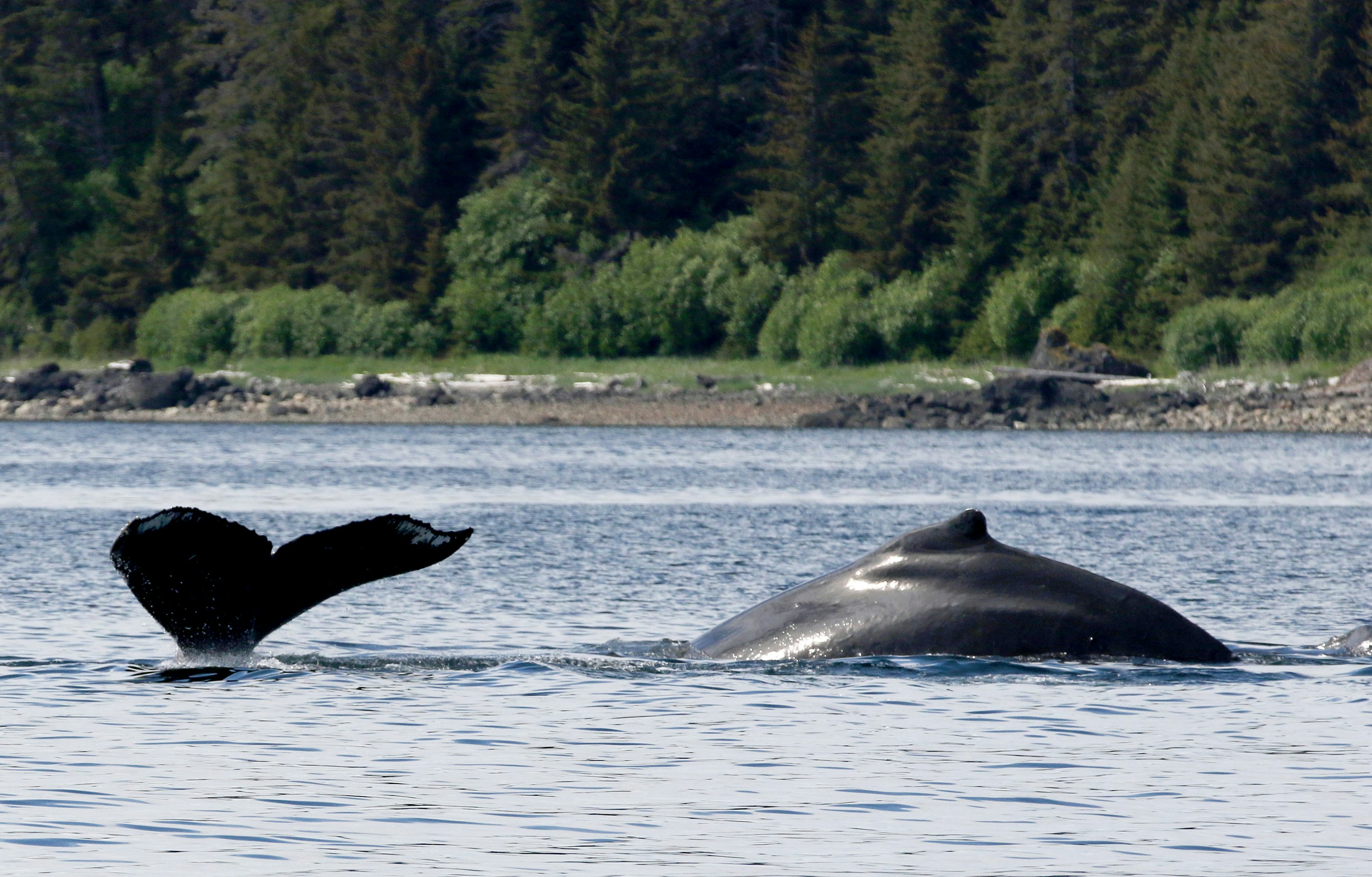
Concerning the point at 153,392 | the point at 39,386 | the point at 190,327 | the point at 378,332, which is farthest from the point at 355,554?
the point at 190,327

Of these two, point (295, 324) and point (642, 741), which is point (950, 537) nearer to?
point (642, 741)

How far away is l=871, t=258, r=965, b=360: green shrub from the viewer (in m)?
90.9

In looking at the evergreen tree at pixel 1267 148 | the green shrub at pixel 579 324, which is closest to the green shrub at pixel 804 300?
the green shrub at pixel 579 324

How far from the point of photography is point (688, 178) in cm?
10212

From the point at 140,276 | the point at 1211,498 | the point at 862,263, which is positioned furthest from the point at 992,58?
the point at 1211,498

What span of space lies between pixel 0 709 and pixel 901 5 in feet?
273

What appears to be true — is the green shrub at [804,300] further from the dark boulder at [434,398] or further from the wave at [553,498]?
the wave at [553,498]

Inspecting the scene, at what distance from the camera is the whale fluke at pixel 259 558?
1182cm

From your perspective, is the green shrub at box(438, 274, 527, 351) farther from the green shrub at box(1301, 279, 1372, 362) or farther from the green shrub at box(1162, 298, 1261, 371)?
the green shrub at box(1301, 279, 1372, 362)

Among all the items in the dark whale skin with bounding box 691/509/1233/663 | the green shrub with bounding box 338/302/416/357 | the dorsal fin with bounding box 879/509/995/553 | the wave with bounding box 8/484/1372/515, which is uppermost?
the green shrub with bounding box 338/302/416/357

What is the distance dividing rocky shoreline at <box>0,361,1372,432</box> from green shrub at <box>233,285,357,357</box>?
3.55 m

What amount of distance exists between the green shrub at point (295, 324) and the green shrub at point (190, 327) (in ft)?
2.41

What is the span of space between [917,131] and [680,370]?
1480cm

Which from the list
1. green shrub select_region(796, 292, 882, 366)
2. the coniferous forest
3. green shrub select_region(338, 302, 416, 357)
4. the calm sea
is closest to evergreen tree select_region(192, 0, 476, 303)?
the coniferous forest
